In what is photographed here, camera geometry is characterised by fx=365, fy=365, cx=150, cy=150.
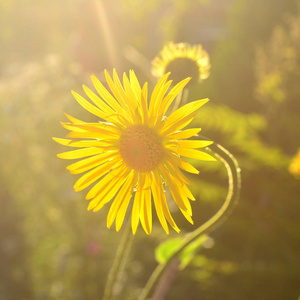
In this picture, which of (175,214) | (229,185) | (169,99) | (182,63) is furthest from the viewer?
(175,214)

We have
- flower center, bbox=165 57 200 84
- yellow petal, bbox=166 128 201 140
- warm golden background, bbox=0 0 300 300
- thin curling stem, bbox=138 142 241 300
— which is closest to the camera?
yellow petal, bbox=166 128 201 140

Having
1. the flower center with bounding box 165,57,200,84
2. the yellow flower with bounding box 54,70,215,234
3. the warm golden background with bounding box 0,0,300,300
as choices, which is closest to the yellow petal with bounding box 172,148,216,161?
the yellow flower with bounding box 54,70,215,234

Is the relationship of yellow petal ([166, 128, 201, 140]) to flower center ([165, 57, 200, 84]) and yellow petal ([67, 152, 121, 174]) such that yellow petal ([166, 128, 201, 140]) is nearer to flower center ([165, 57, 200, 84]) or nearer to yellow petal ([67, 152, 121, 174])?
yellow petal ([67, 152, 121, 174])

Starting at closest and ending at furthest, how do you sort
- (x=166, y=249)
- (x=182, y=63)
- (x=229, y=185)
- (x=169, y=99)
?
1. (x=169, y=99)
2. (x=229, y=185)
3. (x=182, y=63)
4. (x=166, y=249)

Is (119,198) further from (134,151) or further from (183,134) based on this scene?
(183,134)

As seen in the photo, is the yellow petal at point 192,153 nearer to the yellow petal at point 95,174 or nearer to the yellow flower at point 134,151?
the yellow flower at point 134,151

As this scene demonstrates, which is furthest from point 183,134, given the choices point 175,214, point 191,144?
point 175,214

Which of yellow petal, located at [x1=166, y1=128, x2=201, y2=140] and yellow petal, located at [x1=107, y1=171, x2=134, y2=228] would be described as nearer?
yellow petal, located at [x1=166, y1=128, x2=201, y2=140]

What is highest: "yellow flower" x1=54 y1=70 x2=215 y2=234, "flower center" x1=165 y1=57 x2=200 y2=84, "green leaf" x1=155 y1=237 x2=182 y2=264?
"flower center" x1=165 y1=57 x2=200 y2=84
